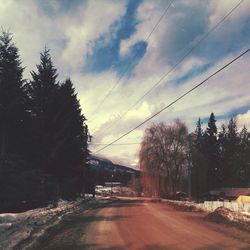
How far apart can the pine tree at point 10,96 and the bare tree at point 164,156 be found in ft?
149

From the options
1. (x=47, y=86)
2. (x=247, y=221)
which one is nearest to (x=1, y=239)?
(x=247, y=221)

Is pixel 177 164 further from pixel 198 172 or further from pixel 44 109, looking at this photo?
pixel 44 109

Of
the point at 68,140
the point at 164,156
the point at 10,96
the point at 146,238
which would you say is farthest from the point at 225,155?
the point at 146,238

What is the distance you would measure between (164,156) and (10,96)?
51.3 metres

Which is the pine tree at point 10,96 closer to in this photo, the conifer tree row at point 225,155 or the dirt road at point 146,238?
the dirt road at point 146,238

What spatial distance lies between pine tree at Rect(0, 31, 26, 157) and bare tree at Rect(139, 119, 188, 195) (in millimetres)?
45443

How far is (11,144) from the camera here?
1609 inches

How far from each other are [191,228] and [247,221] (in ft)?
11.2

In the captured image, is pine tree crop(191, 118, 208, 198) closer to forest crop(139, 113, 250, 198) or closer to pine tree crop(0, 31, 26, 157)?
forest crop(139, 113, 250, 198)

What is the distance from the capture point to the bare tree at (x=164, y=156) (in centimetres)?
8388

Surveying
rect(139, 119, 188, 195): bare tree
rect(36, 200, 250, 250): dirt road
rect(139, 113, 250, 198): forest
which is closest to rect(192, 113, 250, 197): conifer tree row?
rect(139, 113, 250, 198): forest

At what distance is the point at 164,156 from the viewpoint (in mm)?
86000

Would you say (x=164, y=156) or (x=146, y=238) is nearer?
(x=146, y=238)

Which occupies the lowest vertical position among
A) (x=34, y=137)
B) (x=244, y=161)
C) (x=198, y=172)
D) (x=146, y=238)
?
(x=146, y=238)
